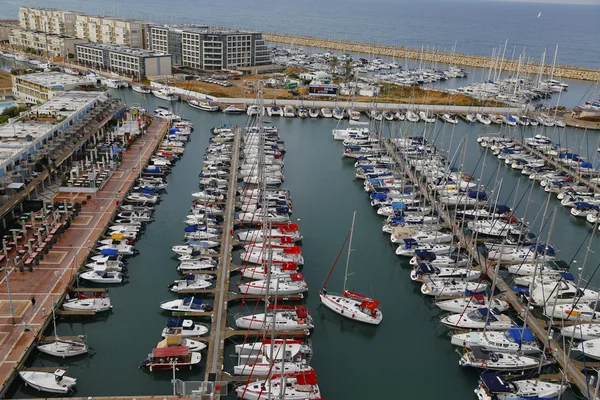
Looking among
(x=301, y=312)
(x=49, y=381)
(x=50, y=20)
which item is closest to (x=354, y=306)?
(x=301, y=312)

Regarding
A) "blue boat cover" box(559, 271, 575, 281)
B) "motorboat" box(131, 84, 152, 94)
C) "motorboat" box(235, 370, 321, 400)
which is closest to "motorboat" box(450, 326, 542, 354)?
"blue boat cover" box(559, 271, 575, 281)

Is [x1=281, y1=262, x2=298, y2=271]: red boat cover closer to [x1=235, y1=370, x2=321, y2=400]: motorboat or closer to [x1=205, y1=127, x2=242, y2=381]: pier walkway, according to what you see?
[x1=205, y1=127, x2=242, y2=381]: pier walkway

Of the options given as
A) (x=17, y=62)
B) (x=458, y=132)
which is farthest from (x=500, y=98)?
(x=17, y=62)

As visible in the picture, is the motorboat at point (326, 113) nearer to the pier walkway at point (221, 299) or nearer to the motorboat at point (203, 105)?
the motorboat at point (203, 105)

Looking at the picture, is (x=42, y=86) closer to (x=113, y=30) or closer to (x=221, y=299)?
(x=221, y=299)

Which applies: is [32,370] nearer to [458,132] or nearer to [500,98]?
[458,132]

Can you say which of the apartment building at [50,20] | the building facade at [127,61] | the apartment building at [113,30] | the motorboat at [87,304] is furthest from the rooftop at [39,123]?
the apartment building at [50,20]
